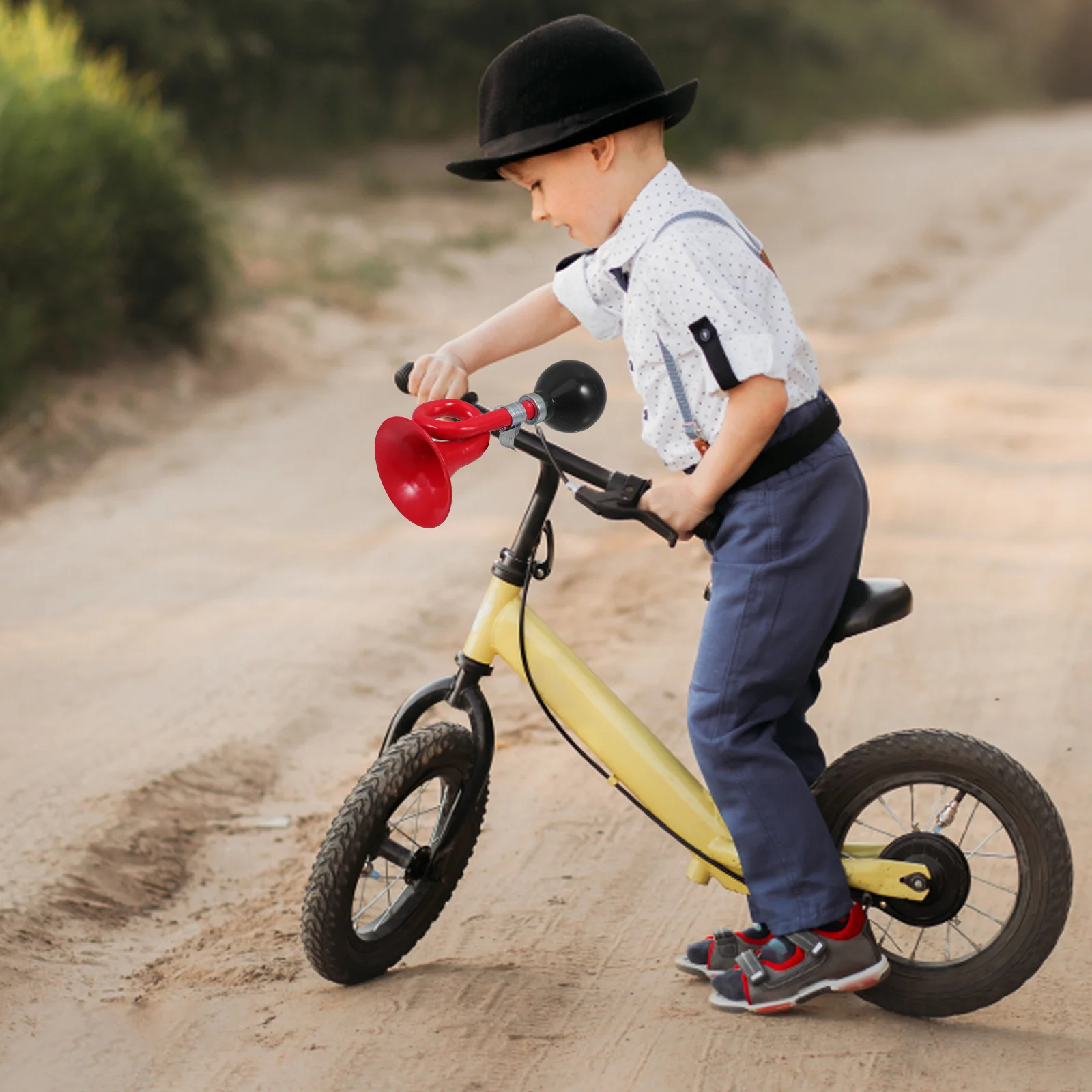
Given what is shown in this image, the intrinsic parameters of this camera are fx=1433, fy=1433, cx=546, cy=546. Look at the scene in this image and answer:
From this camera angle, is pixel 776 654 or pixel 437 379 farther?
pixel 437 379

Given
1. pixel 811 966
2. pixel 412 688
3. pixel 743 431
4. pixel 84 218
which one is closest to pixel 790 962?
pixel 811 966

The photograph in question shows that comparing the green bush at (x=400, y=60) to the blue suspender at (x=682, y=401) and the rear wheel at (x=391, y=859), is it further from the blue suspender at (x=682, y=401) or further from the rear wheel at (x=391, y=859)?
the blue suspender at (x=682, y=401)

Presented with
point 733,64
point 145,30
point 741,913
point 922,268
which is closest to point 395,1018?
point 741,913

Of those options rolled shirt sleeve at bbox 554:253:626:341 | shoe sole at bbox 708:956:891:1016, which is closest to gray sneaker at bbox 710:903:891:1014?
shoe sole at bbox 708:956:891:1016

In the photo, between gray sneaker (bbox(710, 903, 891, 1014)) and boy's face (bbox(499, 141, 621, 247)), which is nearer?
boy's face (bbox(499, 141, 621, 247))

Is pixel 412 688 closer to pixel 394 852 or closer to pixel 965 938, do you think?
pixel 394 852

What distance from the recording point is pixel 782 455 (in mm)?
2410

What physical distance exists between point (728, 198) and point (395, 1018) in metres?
11.4

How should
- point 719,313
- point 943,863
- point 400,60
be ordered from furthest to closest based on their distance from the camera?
1. point 400,60
2. point 943,863
3. point 719,313

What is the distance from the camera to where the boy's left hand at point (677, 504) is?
235cm

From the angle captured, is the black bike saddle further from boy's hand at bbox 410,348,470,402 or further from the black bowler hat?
the black bowler hat

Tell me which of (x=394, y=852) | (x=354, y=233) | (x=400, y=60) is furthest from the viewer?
(x=400, y=60)

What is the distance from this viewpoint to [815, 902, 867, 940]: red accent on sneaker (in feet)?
8.34

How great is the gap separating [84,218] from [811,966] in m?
5.48
